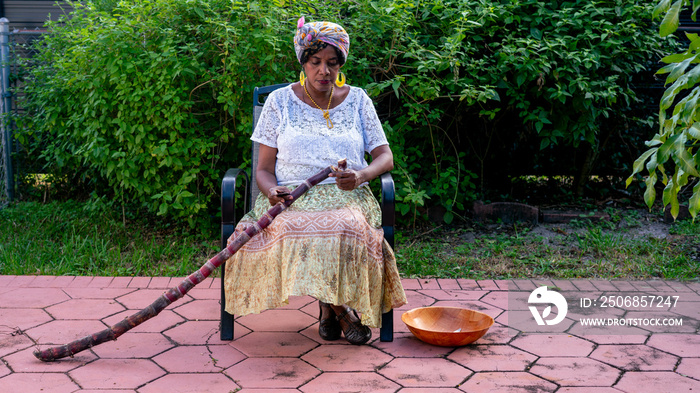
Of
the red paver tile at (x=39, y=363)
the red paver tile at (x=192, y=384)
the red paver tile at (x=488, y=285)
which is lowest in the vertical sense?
the red paver tile at (x=39, y=363)

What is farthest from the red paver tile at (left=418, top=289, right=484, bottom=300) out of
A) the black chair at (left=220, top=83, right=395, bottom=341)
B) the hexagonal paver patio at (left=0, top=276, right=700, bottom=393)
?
the black chair at (left=220, top=83, right=395, bottom=341)

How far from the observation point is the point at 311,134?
10.6ft

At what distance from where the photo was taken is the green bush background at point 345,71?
4414mm

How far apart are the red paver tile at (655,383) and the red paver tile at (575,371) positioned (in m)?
0.05

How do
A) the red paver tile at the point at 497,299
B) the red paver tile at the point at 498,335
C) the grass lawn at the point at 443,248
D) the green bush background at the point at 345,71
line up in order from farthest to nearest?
the green bush background at the point at 345,71, the grass lawn at the point at 443,248, the red paver tile at the point at 497,299, the red paver tile at the point at 498,335

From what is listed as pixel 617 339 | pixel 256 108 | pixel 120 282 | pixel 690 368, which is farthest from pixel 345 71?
pixel 690 368

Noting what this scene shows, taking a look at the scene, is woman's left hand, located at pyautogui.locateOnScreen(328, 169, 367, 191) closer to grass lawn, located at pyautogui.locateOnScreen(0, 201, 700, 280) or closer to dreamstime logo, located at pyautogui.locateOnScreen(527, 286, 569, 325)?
dreamstime logo, located at pyautogui.locateOnScreen(527, 286, 569, 325)

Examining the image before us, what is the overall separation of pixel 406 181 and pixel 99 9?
9.68ft

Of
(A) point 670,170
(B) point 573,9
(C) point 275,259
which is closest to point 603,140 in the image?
(A) point 670,170

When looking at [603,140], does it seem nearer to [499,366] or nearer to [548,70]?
[548,70]

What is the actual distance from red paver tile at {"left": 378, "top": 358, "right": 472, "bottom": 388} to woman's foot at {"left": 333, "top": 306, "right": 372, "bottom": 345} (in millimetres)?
231

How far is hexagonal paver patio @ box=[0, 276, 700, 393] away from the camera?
105 inches

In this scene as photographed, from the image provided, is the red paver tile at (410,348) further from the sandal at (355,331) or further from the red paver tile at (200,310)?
the red paver tile at (200,310)

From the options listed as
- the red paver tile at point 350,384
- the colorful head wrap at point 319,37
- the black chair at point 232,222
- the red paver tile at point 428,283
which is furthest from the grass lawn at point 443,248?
the colorful head wrap at point 319,37
